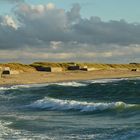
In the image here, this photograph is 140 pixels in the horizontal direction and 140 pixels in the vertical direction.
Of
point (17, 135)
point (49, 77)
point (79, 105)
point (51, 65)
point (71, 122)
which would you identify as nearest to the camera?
point (17, 135)

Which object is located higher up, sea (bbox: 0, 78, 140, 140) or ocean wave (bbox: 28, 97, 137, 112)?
ocean wave (bbox: 28, 97, 137, 112)

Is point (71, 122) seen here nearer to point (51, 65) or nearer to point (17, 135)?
point (17, 135)

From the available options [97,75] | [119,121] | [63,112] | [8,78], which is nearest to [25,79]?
[8,78]

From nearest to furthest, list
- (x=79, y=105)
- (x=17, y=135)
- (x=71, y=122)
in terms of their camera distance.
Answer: (x=17, y=135)
(x=71, y=122)
(x=79, y=105)

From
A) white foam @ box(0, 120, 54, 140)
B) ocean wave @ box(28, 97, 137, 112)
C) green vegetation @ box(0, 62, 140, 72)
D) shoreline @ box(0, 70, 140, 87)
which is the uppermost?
green vegetation @ box(0, 62, 140, 72)

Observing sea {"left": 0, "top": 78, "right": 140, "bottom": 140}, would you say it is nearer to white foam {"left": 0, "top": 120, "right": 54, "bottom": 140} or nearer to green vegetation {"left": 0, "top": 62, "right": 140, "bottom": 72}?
white foam {"left": 0, "top": 120, "right": 54, "bottom": 140}

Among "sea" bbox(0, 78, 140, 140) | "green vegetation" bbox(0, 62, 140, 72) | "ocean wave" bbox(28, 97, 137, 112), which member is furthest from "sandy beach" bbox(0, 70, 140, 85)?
"sea" bbox(0, 78, 140, 140)

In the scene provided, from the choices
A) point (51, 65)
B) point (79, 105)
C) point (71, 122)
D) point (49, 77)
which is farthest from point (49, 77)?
point (71, 122)

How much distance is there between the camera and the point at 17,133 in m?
22.7

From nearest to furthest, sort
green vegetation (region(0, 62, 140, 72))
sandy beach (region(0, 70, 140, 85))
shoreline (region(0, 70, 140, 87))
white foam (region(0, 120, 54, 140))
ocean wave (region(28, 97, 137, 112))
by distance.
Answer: white foam (region(0, 120, 54, 140)) < ocean wave (region(28, 97, 137, 112)) < shoreline (region(0, 70, 140, 87)) < sandy beach (region(0, 70, 140, 85)) < green vegetation (region(0, 62, 140, 72))

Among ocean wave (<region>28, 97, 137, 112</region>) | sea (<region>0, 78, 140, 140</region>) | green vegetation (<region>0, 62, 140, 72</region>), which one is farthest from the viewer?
green vegetation (<region>0, 62, 140, 72</region>)

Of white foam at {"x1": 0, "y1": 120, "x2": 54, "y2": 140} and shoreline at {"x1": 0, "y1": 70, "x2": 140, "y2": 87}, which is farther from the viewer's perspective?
shoreline at {"x1": 0, "y1": 70, "x2": 140, "y2": 87}

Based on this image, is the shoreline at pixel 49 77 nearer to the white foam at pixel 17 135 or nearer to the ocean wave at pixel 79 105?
the ocean wave at pixel 79 105

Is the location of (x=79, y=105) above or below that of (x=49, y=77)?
below
